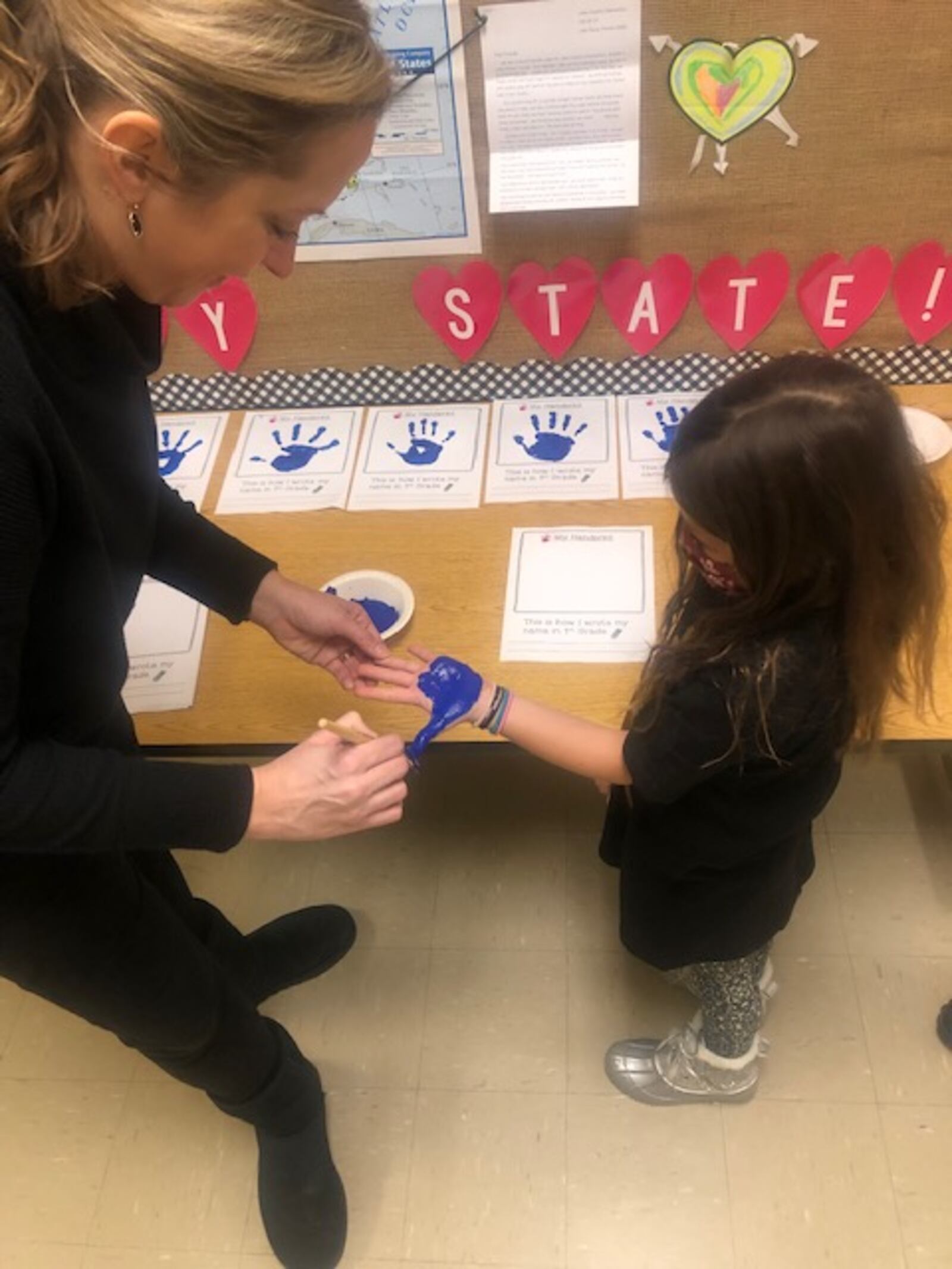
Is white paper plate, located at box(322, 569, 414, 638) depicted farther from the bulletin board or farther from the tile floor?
the bulletin board

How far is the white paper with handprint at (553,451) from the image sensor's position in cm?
131

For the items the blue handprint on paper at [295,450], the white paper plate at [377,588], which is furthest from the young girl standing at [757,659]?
the blue handprint on paper at [295,450]

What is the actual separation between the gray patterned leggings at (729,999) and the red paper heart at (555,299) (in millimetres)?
849

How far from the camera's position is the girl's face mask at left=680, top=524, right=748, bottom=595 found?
2.82 ft

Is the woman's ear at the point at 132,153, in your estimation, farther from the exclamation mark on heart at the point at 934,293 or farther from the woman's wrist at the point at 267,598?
the exclamation mark on heart at the point at 934,293

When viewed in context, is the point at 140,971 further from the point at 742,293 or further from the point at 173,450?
the point at 742,293

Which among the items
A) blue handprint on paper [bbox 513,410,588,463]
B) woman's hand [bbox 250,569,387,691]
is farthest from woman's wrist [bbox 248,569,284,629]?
blue handprint on paper [bbox 513,410,588,463]

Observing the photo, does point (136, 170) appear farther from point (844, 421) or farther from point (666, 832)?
point (666, 832)

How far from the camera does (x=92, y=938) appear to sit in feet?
3.02

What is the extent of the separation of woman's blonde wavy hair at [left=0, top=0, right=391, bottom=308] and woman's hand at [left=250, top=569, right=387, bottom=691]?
19.1 inches

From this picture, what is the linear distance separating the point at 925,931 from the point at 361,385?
120cm

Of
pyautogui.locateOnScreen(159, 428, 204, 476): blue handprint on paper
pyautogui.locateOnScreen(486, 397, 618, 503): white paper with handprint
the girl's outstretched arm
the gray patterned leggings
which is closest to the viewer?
the girl's outstretched arm

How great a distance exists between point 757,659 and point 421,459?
0.69 metres

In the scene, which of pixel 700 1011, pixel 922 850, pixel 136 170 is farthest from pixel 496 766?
pixel 136 170
